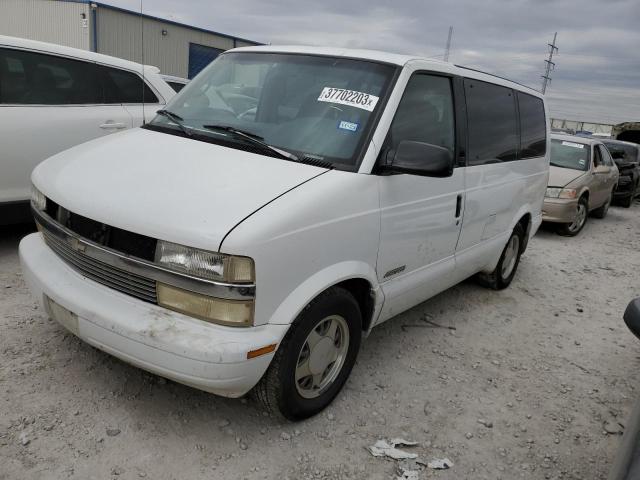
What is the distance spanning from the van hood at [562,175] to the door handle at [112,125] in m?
6.76

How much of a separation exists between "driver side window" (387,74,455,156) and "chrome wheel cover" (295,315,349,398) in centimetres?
104

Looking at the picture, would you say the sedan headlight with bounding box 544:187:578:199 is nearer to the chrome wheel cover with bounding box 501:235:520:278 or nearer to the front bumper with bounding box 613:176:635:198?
the chrome wheel cover with bounding box 501:235:520:278

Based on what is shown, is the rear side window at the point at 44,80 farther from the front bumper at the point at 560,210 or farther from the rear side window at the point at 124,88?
the front bumper at the point at 560,210

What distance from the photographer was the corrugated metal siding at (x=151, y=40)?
63.0 feet

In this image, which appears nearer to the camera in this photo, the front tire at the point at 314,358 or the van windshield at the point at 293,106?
the front tire at the point at 314,358

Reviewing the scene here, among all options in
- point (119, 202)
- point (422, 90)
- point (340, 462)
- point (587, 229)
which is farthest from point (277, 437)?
point (587, 229)

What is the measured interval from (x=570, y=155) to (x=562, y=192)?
4.29 ft

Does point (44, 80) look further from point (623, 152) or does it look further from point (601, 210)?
point (623, 152)

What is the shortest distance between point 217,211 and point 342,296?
2.74ft

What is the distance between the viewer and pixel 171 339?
2.30 meters

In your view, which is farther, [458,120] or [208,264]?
[458,120]

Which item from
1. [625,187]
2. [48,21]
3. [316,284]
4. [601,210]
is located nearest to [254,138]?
[316,284]

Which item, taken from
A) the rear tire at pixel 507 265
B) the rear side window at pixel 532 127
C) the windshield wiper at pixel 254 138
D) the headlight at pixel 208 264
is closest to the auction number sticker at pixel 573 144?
the rear side window at pixel 532 127

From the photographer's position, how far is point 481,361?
3.93m
